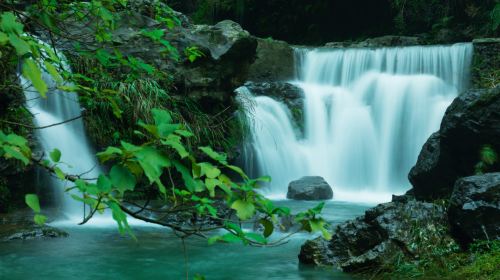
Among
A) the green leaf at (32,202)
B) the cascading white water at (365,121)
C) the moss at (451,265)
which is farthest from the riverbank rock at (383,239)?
the cascading white water at (365,121)

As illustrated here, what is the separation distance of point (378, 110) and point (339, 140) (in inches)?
40.6

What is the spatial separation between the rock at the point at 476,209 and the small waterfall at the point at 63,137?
4816 mm

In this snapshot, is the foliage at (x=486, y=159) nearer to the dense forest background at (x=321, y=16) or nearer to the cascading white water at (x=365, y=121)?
the cascading white water at (x=365, y=121)

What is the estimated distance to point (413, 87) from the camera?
12.4 metres

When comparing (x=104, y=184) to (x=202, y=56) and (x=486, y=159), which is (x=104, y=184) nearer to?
(x=486, y=159)

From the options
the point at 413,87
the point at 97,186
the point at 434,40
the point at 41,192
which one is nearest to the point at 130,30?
the point at 41,192

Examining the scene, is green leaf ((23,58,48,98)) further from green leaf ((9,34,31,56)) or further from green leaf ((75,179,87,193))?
green leaf ((75,179,87,193))

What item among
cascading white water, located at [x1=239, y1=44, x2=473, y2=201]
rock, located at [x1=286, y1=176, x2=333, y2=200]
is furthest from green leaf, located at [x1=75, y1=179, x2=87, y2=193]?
cascading white water, located at [x1=239, y1=44, x2=473, y2=201]

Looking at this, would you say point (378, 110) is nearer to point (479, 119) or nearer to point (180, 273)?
point (479, 119)

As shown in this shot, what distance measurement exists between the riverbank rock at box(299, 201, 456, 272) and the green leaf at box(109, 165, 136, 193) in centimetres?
364

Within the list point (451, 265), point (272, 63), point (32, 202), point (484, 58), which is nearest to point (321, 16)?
point (272, 63)

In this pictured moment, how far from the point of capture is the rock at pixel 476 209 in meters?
4.75

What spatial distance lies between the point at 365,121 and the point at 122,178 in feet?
36.8

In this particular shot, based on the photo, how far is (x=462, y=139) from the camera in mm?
6844
